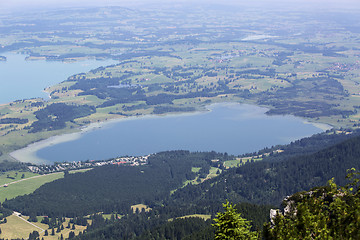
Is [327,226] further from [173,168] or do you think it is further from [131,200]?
[173,168]

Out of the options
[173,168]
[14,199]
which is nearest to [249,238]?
[14,199]

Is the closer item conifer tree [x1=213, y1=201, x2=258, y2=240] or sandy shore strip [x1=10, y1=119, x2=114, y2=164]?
conifer tree [x1=213, y1=201, x2=258, y2=240]

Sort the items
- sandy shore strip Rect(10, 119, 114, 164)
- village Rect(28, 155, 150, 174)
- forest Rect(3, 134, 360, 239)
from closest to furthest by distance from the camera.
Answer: forest Rect(3, 134, 360, 239) → village Rect(28, 155, 150, 174) → sandy shore strip Rect(10, 119, 114, 164)

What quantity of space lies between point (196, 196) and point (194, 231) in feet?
125

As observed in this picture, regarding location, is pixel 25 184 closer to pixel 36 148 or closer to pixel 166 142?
pixel 36 148

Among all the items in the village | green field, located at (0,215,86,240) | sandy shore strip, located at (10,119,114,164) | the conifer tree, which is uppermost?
the conifer tree

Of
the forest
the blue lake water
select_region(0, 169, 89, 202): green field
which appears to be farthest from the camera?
the blue lake water

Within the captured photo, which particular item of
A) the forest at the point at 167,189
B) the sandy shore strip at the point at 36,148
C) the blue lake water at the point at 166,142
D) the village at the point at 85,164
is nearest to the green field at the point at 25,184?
the village at the point at 85,164

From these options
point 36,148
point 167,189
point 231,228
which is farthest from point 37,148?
point 231,228

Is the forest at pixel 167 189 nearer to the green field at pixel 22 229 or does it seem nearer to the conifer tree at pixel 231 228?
the green field at pixel 22 229

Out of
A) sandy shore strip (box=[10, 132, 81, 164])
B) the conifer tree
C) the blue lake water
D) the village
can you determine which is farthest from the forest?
the conifer tree

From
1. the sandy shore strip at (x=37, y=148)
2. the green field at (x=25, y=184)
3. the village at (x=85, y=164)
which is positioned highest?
the green field at (x=25, y=184)

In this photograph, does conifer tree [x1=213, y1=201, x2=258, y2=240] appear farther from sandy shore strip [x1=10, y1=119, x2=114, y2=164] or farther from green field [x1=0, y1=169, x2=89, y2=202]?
sandy shore strip [x1=10, y1=119, x2=114, y2=164]

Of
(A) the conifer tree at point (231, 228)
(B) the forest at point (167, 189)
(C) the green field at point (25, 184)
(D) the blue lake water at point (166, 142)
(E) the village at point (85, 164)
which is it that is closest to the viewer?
(A) the conifer tree at point (231, 228)
